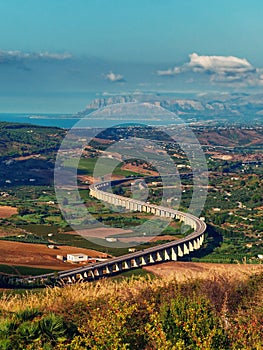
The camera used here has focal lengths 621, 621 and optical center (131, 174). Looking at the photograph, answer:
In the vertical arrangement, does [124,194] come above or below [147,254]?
below

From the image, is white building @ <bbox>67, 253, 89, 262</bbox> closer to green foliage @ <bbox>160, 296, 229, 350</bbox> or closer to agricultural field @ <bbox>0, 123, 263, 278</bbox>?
agricultural field @ <bbox>0, 123, 263, 278</bbox>

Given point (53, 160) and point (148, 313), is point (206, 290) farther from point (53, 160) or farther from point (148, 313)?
point (53, 160)

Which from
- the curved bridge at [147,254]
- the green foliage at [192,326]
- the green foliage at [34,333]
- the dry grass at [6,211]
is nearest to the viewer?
the green foliage at [192,326]

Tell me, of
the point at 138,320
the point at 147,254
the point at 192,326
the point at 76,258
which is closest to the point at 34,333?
the point at 138,320

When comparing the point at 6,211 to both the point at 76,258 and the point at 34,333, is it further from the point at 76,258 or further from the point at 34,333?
the point at 34,333

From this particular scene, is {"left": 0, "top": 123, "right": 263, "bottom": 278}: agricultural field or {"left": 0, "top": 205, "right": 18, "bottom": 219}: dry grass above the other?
{"left": 0, "top": 123, "right": 263, "bottom": 278}: agricultural field

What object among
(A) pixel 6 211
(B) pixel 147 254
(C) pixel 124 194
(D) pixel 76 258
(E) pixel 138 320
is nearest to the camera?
(E) pixel 138 320

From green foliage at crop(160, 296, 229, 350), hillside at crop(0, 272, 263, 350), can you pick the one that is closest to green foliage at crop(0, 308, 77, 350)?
hillside at crop(0, 272, 263, 350)

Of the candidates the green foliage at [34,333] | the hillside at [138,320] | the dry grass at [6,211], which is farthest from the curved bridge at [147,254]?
the green foliage at [34,333]

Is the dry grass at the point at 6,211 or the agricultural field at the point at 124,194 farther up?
the agricultural field at the point at 124,194

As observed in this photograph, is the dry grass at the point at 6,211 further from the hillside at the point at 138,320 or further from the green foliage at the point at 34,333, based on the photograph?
the green foliage at the point at 34,333
